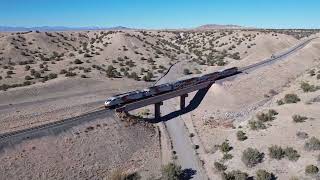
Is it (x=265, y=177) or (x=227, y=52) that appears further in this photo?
(x=227, y=52)

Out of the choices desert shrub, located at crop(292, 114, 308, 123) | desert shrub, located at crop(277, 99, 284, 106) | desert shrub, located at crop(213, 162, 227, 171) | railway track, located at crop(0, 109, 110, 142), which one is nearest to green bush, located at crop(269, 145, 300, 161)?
desert shrub, located at crop(213, 162, 227, 171)

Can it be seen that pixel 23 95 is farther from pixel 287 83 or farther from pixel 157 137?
pixel 287 83

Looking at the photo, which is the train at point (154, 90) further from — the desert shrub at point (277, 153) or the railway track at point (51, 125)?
the desert shrub at point (277, 153)

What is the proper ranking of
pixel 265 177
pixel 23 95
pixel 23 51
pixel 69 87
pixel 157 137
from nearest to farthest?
pixel 265 177, pixel 157 137, pixel 23 95, pixel 69 87, pixel 23 51

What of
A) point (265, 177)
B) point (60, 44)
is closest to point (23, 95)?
point (265, 177)

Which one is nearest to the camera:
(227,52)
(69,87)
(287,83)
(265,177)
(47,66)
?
(265,177)
